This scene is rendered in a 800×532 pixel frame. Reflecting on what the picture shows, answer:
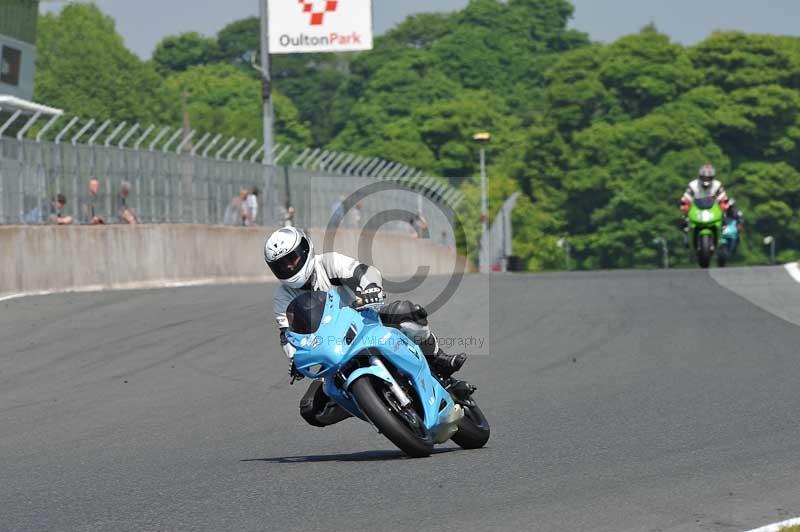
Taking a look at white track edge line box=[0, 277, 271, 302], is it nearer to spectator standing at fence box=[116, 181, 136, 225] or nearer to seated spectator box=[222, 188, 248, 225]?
spectator standing at fence box=[116, 181, 136, 225]

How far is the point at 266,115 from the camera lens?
36719 millimetres

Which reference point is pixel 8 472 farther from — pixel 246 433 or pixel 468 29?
pixel 468 29

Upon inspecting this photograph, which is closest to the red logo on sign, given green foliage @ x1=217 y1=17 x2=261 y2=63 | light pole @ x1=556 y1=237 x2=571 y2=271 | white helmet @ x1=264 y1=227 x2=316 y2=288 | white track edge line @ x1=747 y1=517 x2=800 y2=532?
white helmet @ x1=264 y1=227 x2=316 y2=288

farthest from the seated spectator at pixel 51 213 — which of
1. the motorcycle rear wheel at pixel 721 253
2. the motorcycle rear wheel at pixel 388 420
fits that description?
the motorcycle rear wheel at pixel 388 420

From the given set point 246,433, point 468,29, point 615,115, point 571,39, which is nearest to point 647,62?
point 615,115

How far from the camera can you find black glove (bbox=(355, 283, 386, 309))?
29.2 ft

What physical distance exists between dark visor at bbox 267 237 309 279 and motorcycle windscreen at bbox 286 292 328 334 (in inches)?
5.4

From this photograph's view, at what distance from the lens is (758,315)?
61.3 feet

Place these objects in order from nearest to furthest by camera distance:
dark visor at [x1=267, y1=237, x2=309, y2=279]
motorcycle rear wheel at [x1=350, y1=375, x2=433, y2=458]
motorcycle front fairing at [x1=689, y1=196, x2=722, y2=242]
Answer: motorcycle rear wheel at [x1=350, y1=375, x2=433, y2=458] < dark visor at [x1=267, y1=237, x2=309, y2=279] < motorcycle front fairing at [x1=689, y1=196, x2=722, y2=242]

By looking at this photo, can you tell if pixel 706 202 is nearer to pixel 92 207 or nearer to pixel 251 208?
pixel 92 207

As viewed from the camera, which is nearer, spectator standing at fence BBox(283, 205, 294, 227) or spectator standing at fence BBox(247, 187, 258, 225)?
spectator standing at fence BBox(247, 187, 258, 225)

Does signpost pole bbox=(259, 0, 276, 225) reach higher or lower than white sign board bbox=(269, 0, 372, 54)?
lower

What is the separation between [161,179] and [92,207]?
279 cm

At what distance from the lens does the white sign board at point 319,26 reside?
38.5 meters
